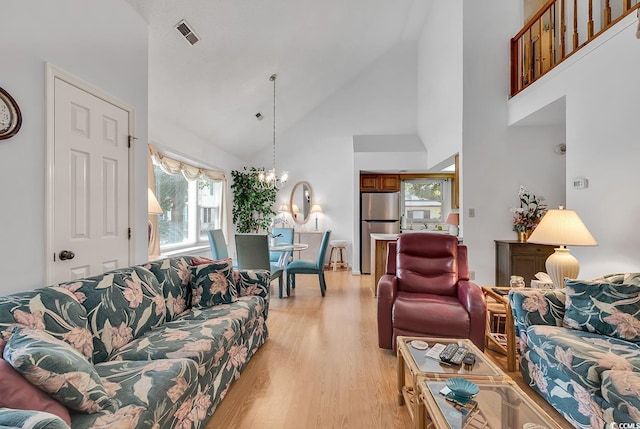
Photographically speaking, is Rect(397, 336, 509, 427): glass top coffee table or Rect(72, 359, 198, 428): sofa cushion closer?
Rect(72, 359, 198, 428): sofa cushion

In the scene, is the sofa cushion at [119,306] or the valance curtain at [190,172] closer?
the sofa cushion at [119,306]

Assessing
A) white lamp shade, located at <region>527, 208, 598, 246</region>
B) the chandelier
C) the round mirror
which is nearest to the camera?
white lamp shade, located at <region>527, 208, 598, 246</region>

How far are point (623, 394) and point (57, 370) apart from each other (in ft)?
7.96

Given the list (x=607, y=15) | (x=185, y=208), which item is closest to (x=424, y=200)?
(x=607, y=15)

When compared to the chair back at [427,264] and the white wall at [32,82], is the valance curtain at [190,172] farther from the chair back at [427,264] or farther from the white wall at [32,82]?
the chair back at [427,264]

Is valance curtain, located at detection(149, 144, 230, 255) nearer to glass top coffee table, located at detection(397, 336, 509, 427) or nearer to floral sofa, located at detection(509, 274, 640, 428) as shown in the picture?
glass top coffee table, located at detection(397, 336, 509, 427)

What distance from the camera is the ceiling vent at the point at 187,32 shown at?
289 cm

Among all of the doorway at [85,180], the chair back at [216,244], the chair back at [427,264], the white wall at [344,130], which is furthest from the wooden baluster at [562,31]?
the chair back at [216,244]

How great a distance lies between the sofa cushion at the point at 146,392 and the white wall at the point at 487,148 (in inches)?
142

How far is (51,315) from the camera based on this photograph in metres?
1.51

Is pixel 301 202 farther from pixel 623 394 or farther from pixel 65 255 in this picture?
pixel 623 394

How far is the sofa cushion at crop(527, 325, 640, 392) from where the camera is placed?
63.9 inches

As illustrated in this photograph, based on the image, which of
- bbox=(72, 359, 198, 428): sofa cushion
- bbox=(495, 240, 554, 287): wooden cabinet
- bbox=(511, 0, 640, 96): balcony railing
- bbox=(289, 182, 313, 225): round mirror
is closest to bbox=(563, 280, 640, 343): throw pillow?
bbox=(495, 240, 554, 287): wooden cabinet

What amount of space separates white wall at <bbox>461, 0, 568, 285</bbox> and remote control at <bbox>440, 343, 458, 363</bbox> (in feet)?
7.97
